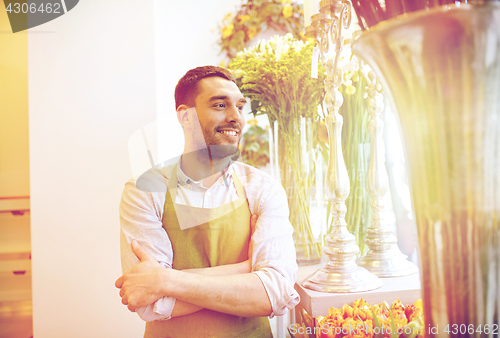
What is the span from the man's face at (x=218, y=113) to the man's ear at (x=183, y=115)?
3 cm

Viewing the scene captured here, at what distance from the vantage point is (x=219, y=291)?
432mm

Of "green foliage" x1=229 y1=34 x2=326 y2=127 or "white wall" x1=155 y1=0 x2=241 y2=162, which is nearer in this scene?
"green foliage" x1=229 y1=34 x2=326 y2=127

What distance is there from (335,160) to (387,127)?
346 millimetres

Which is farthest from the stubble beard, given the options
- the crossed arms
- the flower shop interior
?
the crossed arms

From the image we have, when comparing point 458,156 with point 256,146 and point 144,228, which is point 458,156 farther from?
point 256,146

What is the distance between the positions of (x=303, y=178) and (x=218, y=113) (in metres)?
0.22

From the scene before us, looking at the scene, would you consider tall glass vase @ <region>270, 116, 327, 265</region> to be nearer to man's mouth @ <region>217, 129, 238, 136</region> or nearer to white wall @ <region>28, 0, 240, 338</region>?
man's mouth @ <region>217, 129, 238, 136</region>

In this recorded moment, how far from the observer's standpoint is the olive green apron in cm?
49

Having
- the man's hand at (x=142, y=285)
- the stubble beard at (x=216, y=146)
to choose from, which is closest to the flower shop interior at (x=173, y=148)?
the stubble beard at (x=216, y=146)

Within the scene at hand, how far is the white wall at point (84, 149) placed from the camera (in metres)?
0.72

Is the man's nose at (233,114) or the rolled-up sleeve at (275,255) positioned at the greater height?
the man's nose at (233,114)

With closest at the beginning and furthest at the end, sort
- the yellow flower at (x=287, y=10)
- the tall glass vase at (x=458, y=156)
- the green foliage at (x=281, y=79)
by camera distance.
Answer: the tall glass vase at (x=458, y=156), the green foliage at (x=281, y=79), the yellow flower at (x=287, y=10)

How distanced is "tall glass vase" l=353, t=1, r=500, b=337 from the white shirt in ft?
1.15

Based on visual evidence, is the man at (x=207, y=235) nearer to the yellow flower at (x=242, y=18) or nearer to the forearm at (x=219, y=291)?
the forearm at (x=219, y=291)
